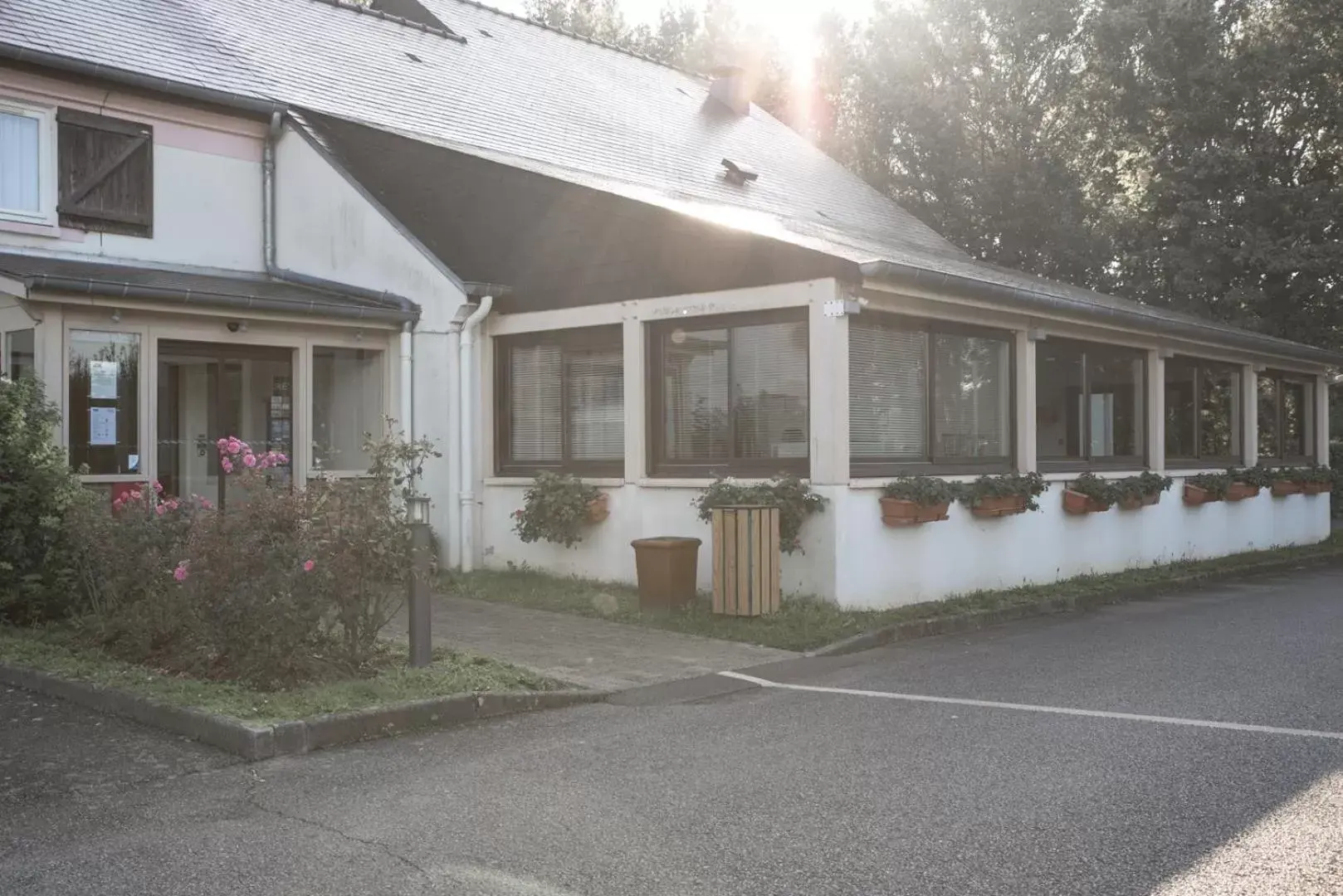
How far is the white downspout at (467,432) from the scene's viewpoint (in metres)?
13.5

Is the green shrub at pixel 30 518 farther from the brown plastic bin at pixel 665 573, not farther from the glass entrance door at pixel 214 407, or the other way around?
the brown plastic bin at pixel 665 573

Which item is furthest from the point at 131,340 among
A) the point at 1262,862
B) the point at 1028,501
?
the point at 1262,862

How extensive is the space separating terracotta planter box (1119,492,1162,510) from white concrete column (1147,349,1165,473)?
86 centimetres

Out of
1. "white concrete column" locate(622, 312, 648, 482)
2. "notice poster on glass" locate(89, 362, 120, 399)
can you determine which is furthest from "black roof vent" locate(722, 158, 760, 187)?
"notice poster on glass" locate(89, 362, 120, 399)

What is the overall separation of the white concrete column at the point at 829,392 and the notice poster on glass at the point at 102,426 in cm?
710

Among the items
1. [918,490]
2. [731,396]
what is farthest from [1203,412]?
[731,396]

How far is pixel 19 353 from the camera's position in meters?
11.9

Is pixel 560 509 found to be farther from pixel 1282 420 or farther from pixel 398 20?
pixel 1282 420

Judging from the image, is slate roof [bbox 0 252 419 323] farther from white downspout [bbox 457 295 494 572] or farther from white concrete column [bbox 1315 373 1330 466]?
white concrete column [bbox 1315 373 1330 466]

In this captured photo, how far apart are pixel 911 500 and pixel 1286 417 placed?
39.3 ft

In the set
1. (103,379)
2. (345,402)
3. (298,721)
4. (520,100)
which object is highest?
(520,100)

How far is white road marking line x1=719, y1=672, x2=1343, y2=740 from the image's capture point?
253 inches

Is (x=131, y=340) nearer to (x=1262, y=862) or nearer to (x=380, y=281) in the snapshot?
(x=380, y=281)

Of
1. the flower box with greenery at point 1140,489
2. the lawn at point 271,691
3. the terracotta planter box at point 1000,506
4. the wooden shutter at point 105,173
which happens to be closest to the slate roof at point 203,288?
the wooden shutter at point 105,173
